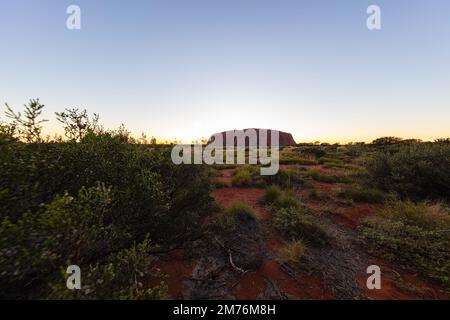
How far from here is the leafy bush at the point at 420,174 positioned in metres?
8.88

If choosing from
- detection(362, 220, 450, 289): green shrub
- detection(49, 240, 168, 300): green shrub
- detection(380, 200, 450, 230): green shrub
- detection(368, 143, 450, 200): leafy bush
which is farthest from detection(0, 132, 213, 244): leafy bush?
detection(368, 143, 450, 200): leafy bush

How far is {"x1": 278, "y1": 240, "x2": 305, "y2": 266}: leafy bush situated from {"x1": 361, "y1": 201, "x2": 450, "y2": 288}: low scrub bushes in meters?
1.83

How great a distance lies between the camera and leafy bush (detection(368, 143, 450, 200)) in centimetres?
888

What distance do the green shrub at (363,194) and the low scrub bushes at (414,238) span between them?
6.10 feet

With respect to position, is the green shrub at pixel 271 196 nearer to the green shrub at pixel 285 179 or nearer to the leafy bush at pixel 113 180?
the green shrub at pixel 285 179

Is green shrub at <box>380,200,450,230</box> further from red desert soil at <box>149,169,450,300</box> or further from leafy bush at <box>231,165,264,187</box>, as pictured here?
leafy bush at <box>231,165,264,187</box>

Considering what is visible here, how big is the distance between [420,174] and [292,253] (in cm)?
764

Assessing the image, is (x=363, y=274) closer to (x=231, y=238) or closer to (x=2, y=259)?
(x=231, y=238)

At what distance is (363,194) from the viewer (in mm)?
9016

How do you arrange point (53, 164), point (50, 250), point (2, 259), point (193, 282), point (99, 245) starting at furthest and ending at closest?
point (193, 282) → point (53, 164) → point (99, 245) → point (50, 250) → point (2, 259)

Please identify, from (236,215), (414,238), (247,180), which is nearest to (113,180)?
(236,215)

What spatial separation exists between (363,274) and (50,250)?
5106 millimetres
